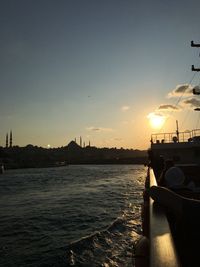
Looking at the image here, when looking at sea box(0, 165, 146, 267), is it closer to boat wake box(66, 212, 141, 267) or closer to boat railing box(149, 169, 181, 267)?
boat wake box(66, 212, 141, 267)

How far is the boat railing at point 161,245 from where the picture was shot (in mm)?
2609

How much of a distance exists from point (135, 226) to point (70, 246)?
451 centimetres

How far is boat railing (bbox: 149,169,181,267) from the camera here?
261cm

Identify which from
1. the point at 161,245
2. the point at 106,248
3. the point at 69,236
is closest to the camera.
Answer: the point at 161,245

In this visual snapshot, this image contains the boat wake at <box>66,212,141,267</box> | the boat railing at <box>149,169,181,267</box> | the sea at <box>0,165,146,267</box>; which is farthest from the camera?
the sea at <box>0,165,146,267</box>

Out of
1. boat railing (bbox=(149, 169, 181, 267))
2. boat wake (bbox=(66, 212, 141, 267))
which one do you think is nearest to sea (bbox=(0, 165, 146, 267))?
boat wake (bbox=(66, 212, 141, 267))

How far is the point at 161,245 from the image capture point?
317 centimetres

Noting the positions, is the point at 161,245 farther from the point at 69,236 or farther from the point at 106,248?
the point at 69,236

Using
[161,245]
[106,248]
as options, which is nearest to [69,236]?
[106,248]

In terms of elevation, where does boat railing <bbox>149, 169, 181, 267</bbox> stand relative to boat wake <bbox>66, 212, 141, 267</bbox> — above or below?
above

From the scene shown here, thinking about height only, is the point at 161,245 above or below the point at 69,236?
above

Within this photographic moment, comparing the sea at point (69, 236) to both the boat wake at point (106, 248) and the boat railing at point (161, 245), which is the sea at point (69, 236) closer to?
the boat wake at point (106, 248)

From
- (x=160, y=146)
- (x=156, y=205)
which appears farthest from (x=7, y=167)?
(x=156, y=205)

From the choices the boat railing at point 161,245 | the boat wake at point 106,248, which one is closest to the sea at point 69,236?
the boat wake at point 106,248
